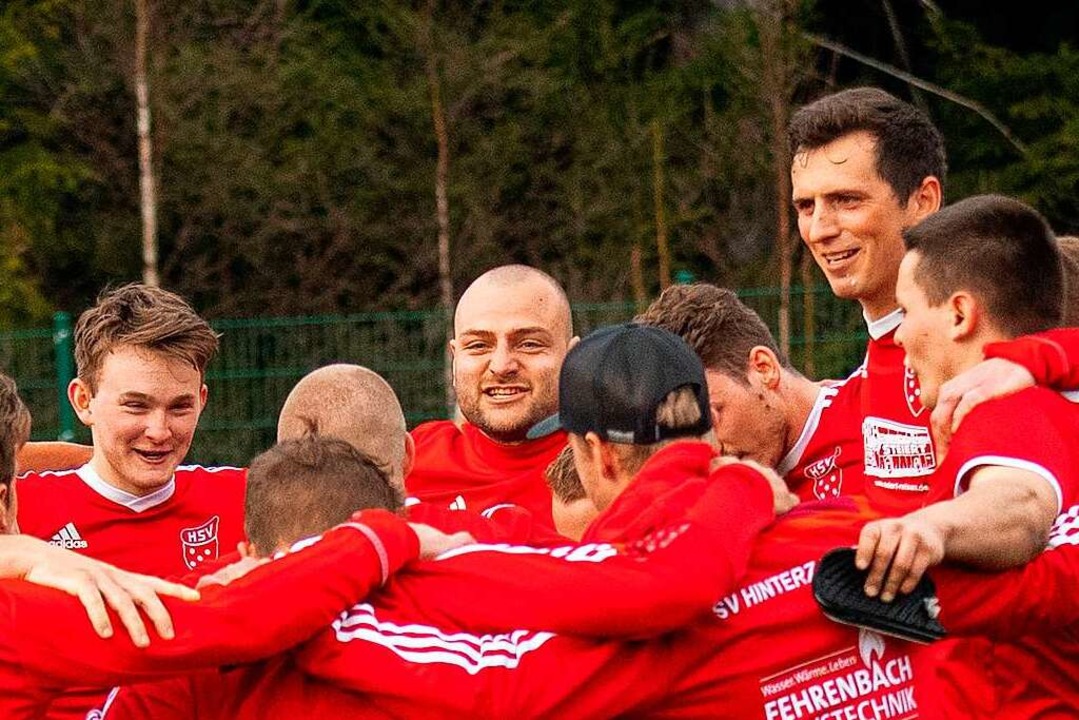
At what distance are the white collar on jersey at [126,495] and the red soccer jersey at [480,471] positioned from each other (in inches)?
32.5

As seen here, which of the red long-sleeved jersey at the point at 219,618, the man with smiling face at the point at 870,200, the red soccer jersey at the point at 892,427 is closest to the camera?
the red long-sleeved jersey at the point at 219,618

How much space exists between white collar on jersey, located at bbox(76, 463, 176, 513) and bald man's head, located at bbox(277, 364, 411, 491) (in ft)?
2.71

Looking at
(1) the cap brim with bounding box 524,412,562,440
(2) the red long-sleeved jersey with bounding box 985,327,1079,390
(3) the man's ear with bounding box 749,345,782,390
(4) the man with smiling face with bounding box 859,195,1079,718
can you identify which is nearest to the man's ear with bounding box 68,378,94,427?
(1) the cap brim with bounding box 524,412,562,440

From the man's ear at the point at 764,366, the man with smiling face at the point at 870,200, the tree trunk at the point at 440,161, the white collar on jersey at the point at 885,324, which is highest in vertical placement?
the tree trunk at the point at 440,161

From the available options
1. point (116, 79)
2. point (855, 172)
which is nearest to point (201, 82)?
point (116, 79)

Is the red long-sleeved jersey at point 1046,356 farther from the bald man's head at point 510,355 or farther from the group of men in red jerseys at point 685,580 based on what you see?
the bald man's head at point 510,355

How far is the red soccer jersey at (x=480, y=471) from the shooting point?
5.50 meters

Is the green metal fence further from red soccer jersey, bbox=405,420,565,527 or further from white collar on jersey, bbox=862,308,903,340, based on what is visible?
white collar on jersey, bbox=862,308,903,340

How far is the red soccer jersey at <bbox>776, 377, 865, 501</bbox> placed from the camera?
498cm

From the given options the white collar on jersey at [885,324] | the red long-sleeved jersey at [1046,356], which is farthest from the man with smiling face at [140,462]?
the red long-sleeved jersey at [1046,356]

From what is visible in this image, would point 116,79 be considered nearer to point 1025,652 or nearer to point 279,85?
point 279,85

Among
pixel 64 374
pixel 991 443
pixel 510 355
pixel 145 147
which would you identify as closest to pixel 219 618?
pixel 991 443

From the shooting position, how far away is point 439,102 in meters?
18.7

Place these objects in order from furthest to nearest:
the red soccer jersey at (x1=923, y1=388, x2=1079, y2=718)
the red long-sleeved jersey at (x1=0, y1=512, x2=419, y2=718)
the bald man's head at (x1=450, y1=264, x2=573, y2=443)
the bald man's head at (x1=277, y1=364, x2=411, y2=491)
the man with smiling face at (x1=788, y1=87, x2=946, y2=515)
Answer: the bald man's head at (x1=450, y1=264, x2=573, y2=443), the man with smiling face at (x1=788, y1=87, x2=946, y2=515), the bald man's head at (x1=277, y1=364, x2=411, y2=491), the red soccer jersey at (x1=923, y1=388, x2=1079, y2=718), the red long-sleeved jersey at (x1=0, y1=512, x2=419, y2=718)
